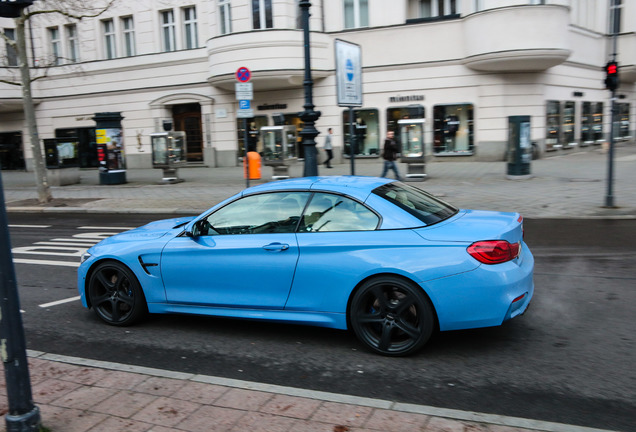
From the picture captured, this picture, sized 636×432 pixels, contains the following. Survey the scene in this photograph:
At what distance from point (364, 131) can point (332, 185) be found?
68.4 ft

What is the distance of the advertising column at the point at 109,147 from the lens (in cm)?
2083

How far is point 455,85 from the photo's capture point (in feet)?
76.9

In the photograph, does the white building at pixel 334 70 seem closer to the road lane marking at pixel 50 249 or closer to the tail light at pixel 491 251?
the road lane marking at pixel 50 249

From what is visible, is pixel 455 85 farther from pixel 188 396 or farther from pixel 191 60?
pixel 188 396

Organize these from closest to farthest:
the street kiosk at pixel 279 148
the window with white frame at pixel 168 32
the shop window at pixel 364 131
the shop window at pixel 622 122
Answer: the street kiosk at pixel 279 148, the shop window at pixel 364 131, the window with white frame at pixel 168 32, the shop window at pixel 622 122

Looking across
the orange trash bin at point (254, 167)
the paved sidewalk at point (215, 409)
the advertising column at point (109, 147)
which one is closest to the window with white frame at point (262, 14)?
the orange trash bin at point (254, 167)

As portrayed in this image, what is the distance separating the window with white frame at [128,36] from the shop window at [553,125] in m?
20.4

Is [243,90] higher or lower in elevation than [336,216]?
higher

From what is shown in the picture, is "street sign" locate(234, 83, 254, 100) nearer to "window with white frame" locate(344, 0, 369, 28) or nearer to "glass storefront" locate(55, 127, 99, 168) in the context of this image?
"window with white frame" locate(344, 0, 369, 28)

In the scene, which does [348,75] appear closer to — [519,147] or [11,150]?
[519,147]

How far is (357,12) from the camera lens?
24703mm

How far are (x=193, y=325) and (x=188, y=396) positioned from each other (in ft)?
5.90

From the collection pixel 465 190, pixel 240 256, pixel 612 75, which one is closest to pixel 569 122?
pixel 465 190

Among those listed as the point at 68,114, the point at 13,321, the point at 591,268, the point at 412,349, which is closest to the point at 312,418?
the point at 412,349
